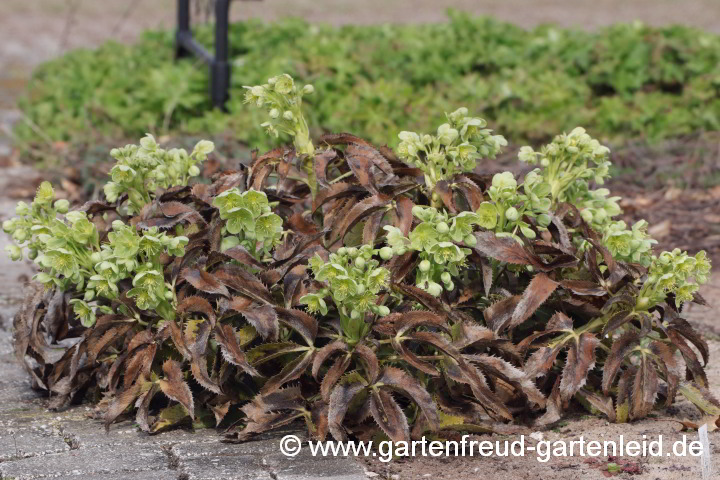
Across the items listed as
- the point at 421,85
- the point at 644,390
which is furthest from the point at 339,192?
the point at 421,85

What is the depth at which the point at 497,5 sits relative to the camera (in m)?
13.4

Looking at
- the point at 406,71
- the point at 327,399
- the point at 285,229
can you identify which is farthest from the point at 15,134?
the point at 327,399

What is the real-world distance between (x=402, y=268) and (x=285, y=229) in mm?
445

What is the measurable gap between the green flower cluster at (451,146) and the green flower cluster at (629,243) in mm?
412

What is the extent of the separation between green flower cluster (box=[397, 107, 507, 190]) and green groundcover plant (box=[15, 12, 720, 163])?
3.06 metres

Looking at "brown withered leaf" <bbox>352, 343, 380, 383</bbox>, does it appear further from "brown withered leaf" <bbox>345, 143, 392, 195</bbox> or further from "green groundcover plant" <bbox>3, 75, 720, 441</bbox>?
"brown withered leaf" <bbox>345, 143, 392, 195</bbox>

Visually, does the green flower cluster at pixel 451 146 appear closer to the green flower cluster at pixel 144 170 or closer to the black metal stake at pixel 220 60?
the green flower cluster at pixel 144 170

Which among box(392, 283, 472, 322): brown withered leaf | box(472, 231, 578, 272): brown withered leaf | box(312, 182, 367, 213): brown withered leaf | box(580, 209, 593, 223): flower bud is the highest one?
box(312, 182, 367, 213): brown withered leaf

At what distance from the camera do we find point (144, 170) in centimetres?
308

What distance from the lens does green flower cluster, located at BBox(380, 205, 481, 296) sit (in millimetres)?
2693

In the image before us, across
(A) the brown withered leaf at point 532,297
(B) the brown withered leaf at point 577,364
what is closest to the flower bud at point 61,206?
(A) the brown withered leaf at point 532,297

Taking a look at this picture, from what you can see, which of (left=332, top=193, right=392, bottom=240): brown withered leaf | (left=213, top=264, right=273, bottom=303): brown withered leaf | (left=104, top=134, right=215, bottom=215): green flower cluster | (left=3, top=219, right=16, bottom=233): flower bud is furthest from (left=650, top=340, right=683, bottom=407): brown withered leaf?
(left=3, top=219, right=16, bottom=233): flower bud

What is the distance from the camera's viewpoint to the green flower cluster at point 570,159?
10.1 ft

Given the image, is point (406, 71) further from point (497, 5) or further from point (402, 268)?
point (497, 5)
